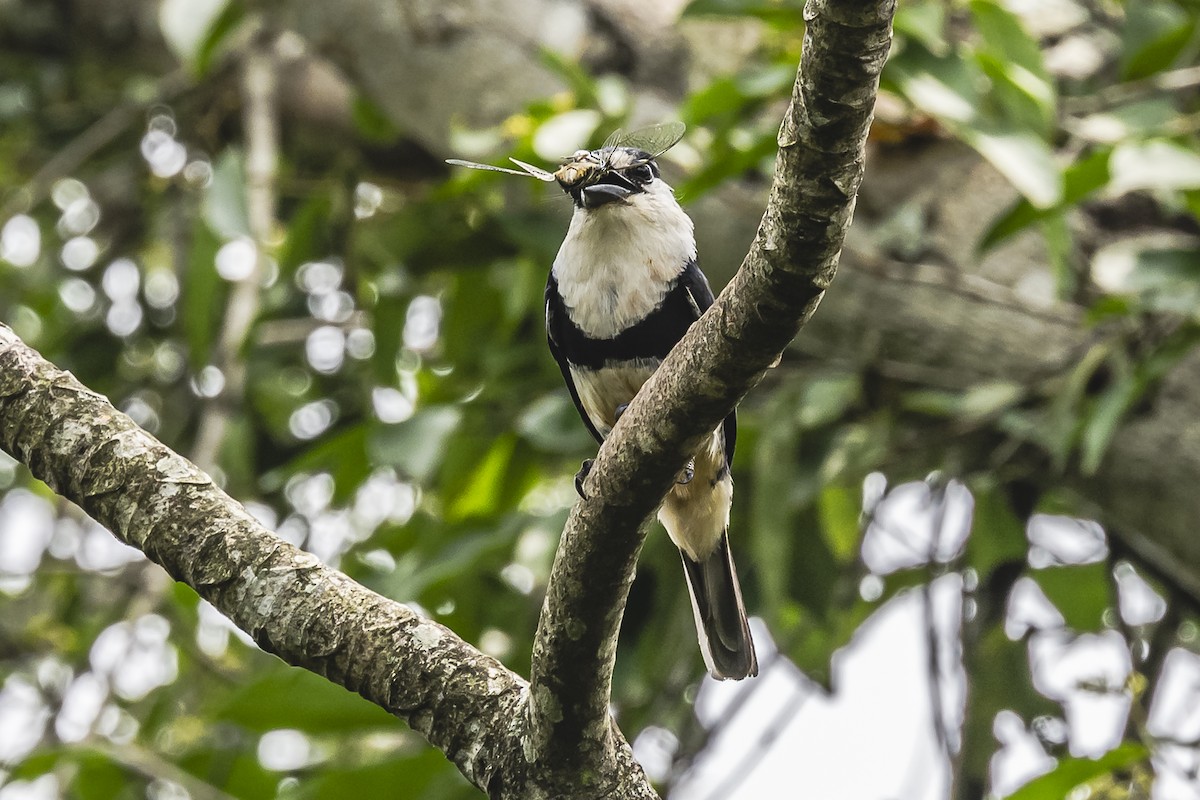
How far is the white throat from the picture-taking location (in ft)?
8.49

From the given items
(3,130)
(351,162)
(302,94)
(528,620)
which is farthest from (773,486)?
(3,130)

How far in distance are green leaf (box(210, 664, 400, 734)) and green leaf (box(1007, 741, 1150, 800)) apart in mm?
1309

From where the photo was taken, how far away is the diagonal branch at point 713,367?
1273 mm

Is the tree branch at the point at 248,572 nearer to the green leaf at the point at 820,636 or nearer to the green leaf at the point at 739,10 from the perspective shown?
the green leaf at the point at 820,636

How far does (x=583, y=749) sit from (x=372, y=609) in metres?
0.33

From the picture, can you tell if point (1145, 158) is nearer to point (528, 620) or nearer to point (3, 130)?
point (528, 620)

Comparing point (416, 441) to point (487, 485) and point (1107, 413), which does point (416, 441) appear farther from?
point (1107, 413)

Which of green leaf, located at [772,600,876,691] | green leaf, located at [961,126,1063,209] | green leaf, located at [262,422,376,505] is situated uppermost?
green leaf, located at [961,126,1063,209]

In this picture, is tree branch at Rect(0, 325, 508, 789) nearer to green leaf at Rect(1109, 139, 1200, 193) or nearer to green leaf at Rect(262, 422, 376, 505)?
green leaf at Rect(262, 422, 376, 505)

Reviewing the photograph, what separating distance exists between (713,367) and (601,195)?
112 centimetres

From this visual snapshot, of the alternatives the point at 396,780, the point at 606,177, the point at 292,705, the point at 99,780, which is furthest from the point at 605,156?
the point at 99,780

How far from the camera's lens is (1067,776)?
96.8 inches

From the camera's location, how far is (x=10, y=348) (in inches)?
72.6

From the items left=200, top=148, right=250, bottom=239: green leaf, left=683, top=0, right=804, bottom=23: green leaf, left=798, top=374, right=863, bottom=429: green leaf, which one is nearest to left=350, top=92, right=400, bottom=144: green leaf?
left=200, top=148, right=250, bottom=239: green leaf
